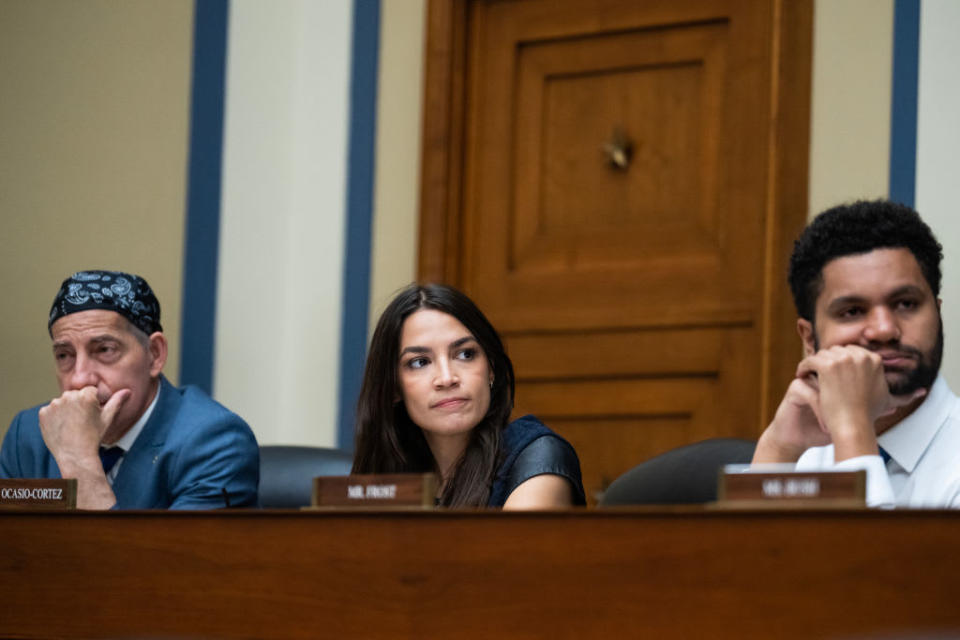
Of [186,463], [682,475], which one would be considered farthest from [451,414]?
[186,463]

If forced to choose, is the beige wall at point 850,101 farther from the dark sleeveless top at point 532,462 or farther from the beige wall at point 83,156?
the beige wall at point 83,156

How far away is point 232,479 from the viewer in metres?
2.38

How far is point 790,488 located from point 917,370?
651 mm

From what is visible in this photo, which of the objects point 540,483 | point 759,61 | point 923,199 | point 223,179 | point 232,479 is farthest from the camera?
point 223,179

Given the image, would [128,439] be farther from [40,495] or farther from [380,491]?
[380,491]

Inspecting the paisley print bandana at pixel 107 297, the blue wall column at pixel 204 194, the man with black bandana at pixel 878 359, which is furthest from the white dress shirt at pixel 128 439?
the blue wall column at pixel 204 194

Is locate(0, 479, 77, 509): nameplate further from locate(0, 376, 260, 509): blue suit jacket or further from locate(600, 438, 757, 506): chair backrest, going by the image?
locate(600, 438, 757, 506): chair backrest

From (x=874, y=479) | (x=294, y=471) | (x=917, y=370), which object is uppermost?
(x=917, y=370)

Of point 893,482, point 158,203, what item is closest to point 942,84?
point 893,482

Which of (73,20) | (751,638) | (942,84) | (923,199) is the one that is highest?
(73,20)

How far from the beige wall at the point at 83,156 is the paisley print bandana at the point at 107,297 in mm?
1047

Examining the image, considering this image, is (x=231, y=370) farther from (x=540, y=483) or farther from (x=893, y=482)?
(x=893, y=482)

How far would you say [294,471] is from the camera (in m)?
2.57

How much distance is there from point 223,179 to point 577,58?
1.12m
